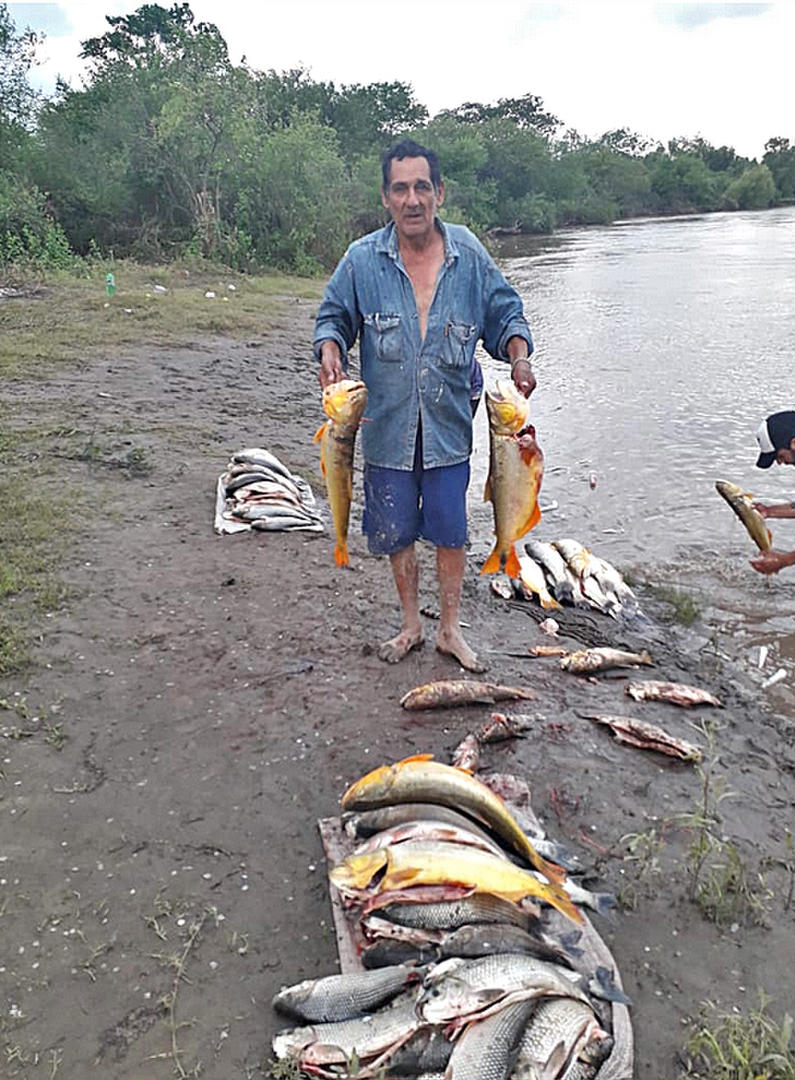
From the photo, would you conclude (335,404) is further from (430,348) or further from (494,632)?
(494,632)

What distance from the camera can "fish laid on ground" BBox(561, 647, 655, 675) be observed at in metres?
4.98

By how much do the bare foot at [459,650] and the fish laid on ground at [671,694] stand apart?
2.86 ft

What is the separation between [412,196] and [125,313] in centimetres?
1164

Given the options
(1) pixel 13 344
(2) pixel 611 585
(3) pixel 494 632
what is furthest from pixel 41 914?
(1) pixel 13 344

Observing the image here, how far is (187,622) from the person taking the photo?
507 centimetres

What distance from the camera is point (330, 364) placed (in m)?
3.92

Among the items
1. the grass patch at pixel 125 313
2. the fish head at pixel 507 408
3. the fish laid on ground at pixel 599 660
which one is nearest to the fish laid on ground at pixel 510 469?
the fish head at pixel 507 408

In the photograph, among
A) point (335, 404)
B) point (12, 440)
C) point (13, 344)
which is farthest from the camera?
point (13, 344)

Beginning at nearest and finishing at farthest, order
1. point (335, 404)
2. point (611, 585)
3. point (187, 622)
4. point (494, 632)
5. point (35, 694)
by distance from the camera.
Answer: point (335, 404) → point (35, 694) → point (187, 622) → point (494, 632) → point (611, 585)

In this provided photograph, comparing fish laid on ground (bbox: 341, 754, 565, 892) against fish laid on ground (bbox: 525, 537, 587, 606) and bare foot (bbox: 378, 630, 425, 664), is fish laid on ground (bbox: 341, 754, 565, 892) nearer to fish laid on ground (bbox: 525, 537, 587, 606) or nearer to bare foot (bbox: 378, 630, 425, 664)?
bare foot (bbox: 378, 630, 425, 664)

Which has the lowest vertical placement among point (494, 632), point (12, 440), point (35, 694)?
point (494, 632)

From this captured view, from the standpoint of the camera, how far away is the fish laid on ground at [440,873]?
2561 millimetres

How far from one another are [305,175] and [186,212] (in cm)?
382

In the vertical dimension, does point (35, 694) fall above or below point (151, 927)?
above
